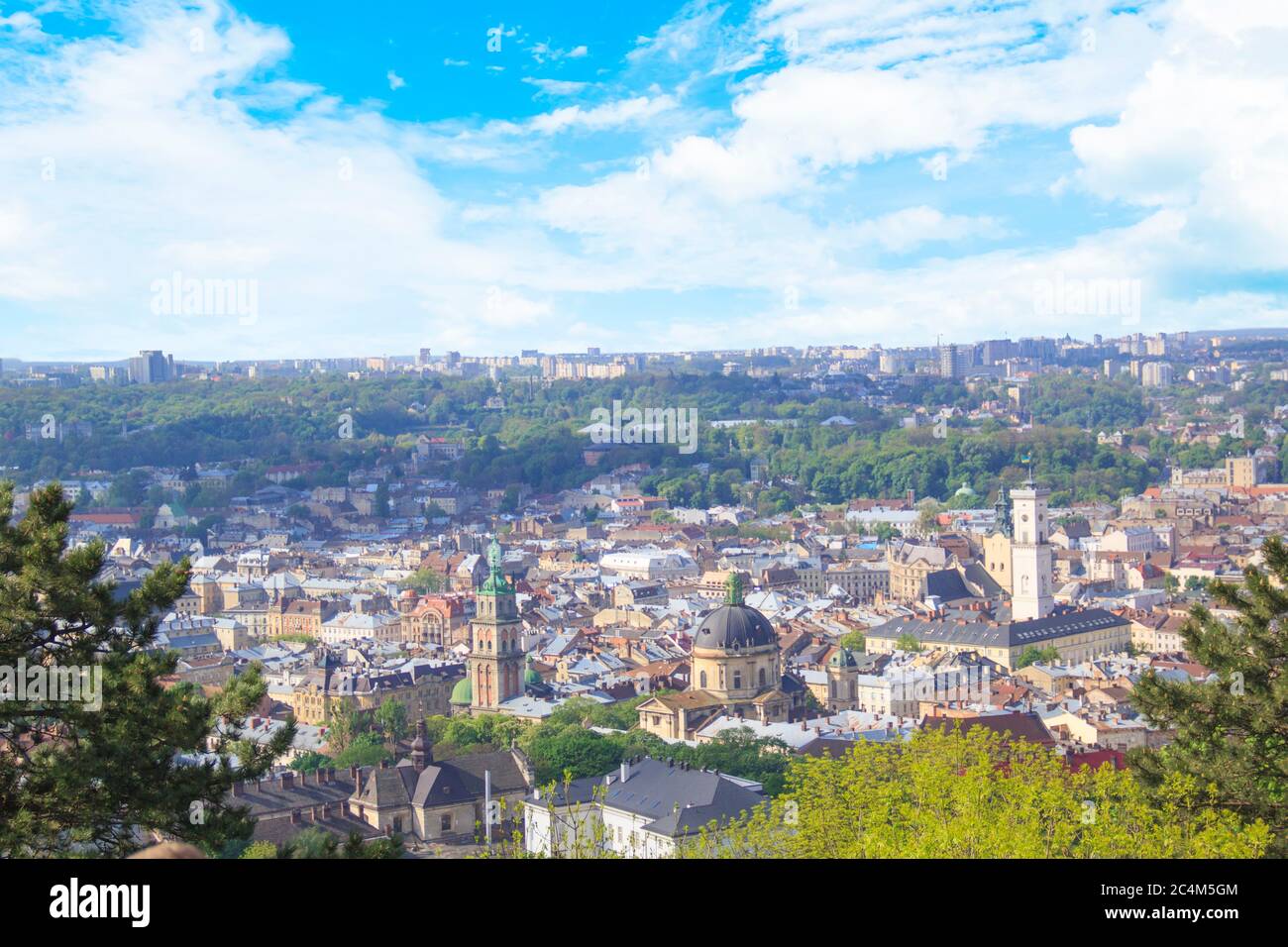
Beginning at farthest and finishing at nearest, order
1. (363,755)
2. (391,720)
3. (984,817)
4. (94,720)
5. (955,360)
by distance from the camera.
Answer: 1. (955,360)
2. (391,720)
3. (363,755)
4. (94,720)
5. (984,817)

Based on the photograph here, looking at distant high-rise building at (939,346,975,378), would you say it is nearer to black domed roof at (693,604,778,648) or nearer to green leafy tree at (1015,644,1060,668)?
green leafy tree at (1015,644,1060,668)

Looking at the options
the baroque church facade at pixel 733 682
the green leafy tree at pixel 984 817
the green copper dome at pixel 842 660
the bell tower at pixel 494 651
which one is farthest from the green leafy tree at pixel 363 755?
the green leafy tree at pixel 984 817

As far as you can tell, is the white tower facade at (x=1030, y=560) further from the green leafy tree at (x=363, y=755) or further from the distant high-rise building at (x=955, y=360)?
the distant high-rise building at (x=955, y=360)

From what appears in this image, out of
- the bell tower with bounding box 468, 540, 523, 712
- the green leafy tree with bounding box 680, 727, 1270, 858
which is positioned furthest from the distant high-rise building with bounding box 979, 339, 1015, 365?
the green leafy tree with bounding box 680, 727, 1270, 858

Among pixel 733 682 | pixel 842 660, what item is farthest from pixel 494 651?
pixel 842 660

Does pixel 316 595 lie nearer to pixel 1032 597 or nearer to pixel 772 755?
pixel 1032 597

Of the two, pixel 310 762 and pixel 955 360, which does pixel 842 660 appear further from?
pixel 955 360
